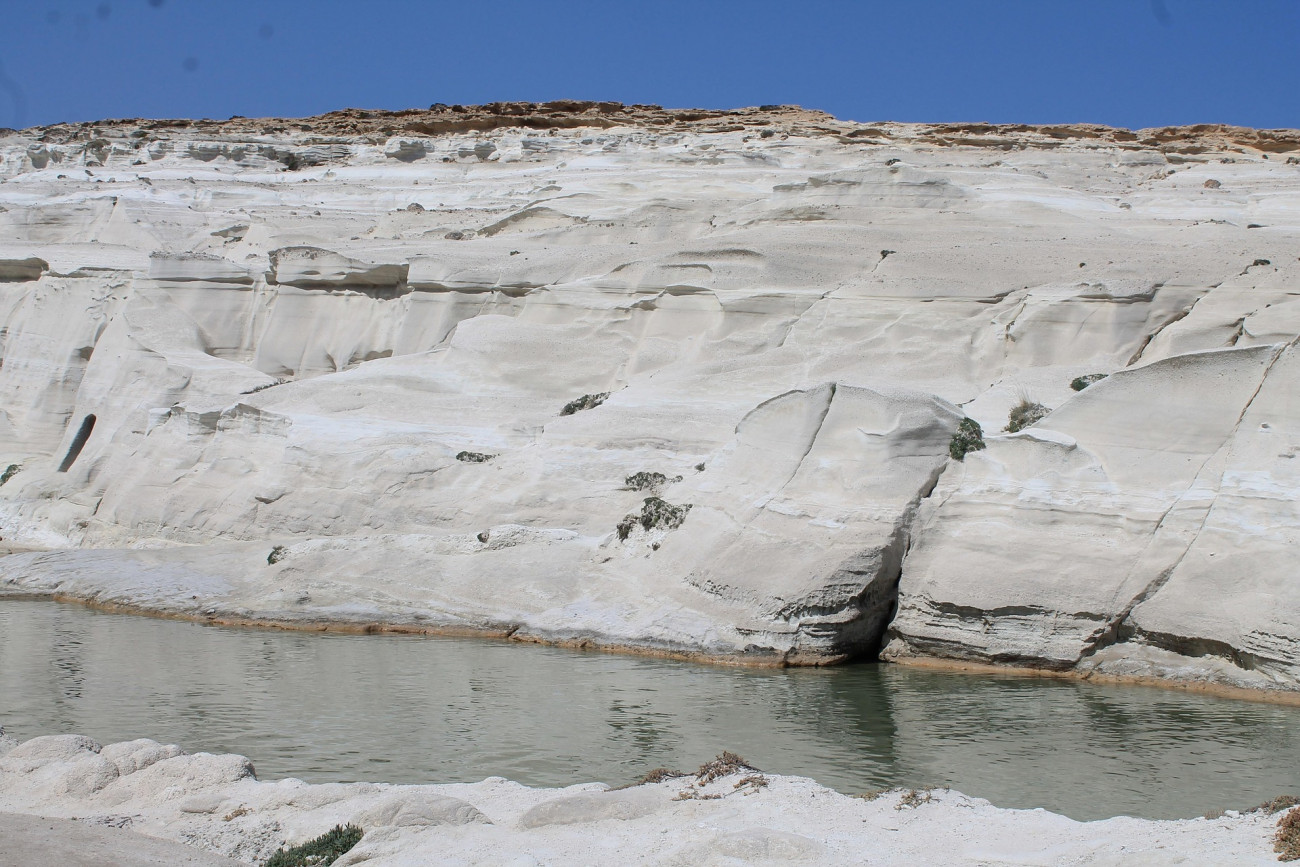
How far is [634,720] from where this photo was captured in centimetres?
1183

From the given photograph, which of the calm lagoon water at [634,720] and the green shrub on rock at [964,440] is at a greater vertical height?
the green shrub on rock at [964,440]

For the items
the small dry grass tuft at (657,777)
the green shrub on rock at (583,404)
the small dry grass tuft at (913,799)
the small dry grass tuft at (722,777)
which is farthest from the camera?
the green shrub on rock at (583,404)

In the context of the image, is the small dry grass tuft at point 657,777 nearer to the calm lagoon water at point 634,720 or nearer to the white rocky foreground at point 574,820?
the white rocky foreground at point 574,820

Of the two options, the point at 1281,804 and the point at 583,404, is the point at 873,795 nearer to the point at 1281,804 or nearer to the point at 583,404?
the point at 1281,804

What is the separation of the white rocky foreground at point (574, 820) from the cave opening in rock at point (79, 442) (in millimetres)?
18200

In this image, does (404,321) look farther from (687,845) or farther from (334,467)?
(687,845)

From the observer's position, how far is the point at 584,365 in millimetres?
23234

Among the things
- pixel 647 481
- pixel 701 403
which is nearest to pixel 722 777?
pixel 647 481

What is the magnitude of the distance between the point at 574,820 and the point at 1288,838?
444 cm

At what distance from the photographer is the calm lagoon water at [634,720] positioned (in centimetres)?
990

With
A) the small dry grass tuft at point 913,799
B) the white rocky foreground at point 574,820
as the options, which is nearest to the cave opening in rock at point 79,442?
the white rocky foreground at point 574,820

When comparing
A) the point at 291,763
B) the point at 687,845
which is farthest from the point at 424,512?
the point at 687,845

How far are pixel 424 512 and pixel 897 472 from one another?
8.22 metres

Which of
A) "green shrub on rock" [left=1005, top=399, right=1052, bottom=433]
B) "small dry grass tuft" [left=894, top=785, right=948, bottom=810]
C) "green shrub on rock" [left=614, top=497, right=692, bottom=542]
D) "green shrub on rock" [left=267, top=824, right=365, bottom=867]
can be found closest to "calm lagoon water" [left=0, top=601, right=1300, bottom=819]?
"small dry grass tuft" [left=894, top=785, right=948, bottom=810]
